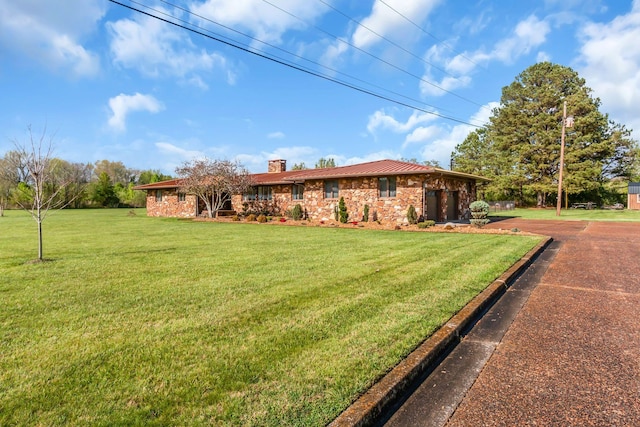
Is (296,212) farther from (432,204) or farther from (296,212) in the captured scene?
(432,204)

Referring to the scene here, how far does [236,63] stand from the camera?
13227 mm

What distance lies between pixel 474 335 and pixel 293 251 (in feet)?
18.5

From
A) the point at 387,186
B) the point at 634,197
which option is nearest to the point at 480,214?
the point at 387,186

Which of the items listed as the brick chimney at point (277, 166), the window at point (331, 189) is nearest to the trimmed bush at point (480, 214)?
the window at point (331, 189)

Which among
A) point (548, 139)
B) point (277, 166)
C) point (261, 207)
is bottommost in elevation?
point (261, 207)

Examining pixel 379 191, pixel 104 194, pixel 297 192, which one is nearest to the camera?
pixel 379 191

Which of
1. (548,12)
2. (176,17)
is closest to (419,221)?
(548,12)

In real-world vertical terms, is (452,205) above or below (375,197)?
below

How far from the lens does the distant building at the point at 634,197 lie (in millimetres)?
34312

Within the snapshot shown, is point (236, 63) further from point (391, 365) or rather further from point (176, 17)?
point (391, 365)

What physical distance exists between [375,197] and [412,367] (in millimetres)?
16368

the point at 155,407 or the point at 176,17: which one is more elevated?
the point at 176,17

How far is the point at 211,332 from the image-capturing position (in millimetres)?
3492

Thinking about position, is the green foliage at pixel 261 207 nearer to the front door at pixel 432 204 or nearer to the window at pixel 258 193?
the window at pixel 258 193
